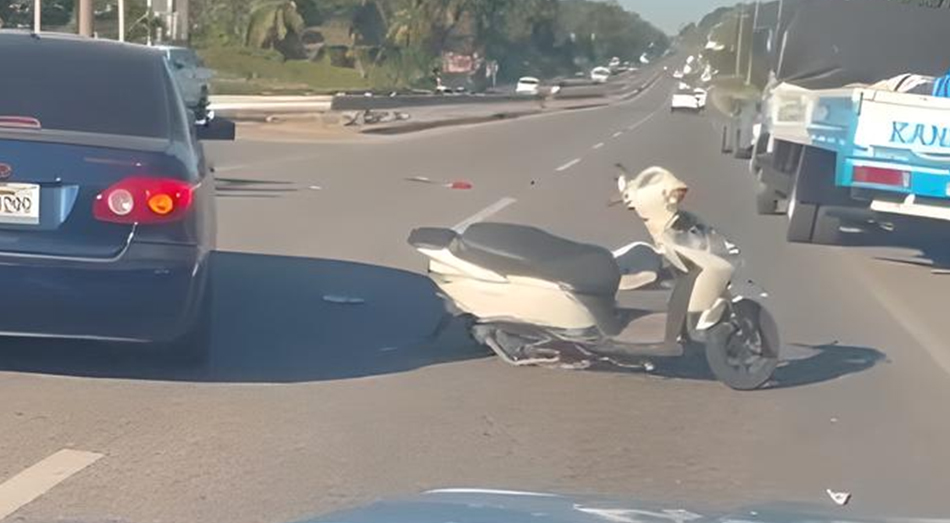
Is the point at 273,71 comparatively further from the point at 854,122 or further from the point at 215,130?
the point at 215,130

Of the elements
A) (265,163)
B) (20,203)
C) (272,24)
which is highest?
(20,203)

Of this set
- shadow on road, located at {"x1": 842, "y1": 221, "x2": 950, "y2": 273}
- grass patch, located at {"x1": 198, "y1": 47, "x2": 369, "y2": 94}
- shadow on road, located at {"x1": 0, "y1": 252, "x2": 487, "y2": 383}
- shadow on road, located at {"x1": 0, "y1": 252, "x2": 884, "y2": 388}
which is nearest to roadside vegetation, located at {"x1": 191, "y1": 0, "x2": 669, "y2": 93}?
grass patch, located at {"x1": 198, "y1": 47, "x2": 369, "y2": 94}

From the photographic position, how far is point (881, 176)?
1521 cm

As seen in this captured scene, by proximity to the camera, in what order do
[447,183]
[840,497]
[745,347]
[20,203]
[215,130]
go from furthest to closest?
[447,183]
[215,130]
[745,347]
[20,203]
[840,497]

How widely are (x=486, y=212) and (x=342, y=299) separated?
790 cm

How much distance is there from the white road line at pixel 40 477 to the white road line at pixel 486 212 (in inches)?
395

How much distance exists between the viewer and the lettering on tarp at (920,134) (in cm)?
1474

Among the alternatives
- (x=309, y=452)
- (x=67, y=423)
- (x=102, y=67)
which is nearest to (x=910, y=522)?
(x=309, y=452)

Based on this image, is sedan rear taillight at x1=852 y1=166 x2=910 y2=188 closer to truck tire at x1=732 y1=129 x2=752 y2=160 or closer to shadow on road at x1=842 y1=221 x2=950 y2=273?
shadow on road at x1=842 y1=221 x2=950 y2=273

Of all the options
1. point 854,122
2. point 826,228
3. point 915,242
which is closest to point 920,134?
point 854,122

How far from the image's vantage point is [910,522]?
12.7ft

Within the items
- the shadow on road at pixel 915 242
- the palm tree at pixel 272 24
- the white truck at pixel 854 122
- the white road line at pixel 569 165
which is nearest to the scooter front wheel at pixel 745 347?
the white truck at pixel 854 122

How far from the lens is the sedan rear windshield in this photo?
8156mm

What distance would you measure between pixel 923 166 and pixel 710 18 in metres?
36.1
